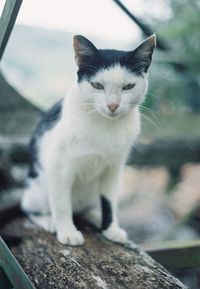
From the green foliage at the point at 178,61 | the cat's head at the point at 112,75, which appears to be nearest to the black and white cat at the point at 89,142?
the cat's head at the point at 112,75

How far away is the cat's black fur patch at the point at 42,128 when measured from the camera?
1.96 m

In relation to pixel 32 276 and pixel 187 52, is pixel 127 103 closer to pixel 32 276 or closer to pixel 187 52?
pixel 32 276

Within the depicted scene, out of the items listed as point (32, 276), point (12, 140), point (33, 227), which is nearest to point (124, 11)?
point (12, 140)

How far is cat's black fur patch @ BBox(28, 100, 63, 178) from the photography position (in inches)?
77.0

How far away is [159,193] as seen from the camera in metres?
4.05

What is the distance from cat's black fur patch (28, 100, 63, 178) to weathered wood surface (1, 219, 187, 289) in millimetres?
334

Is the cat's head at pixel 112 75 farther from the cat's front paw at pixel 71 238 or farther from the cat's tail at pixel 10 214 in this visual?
the cat's tail at pixel 10 214

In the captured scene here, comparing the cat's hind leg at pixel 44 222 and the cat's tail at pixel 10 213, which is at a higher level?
the cat's hind leg at pixel 44 222

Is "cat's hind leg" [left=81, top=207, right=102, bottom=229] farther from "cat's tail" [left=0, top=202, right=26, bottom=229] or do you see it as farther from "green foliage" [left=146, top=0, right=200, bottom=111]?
"green foliage" [left=146, top=0, right=200, bottom=111]

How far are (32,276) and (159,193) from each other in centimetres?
258

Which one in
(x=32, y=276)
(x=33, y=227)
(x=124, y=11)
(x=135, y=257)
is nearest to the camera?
(x=32, y=276)

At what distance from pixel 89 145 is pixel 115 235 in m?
0.42

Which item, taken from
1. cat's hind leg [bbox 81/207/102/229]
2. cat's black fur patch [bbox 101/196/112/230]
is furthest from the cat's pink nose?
cat's hind leg [bbox 81/207/102/229]

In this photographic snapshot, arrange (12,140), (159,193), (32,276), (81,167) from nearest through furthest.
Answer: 1. (32,276)
2. (81,167)
3. (12,140)
4. (159,193)
